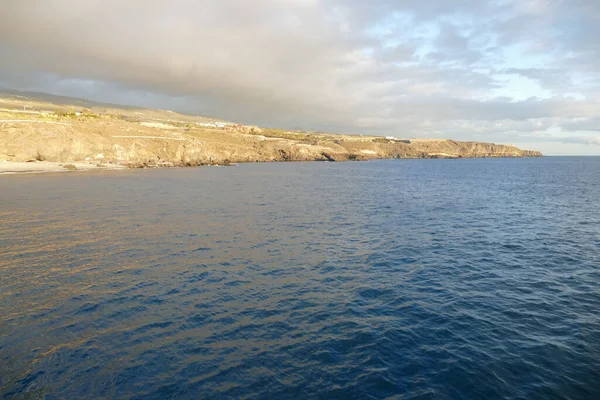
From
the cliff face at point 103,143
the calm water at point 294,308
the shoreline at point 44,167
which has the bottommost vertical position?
the shoreline at point 44,167

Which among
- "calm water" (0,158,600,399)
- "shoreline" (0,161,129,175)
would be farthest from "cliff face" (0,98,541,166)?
"calm water" (0,158,600,399)

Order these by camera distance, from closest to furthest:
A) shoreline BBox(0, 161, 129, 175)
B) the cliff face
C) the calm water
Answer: the calm water
shoreline BBox(0, 161, 129, 175)
the cliff face

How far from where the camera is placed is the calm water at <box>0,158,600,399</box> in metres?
13.0

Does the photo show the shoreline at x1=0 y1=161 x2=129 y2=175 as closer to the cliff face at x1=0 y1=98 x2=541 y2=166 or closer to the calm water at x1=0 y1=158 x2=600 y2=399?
the cliff face at x1=0 y1=98 x2=541 y2=166

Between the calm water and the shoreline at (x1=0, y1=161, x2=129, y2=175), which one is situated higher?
the calm water

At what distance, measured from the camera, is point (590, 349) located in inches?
599

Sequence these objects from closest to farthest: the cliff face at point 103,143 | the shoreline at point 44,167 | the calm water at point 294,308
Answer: the calm water at point 294,308, the shoreline at point 44,167, the cliff face at point 103,143

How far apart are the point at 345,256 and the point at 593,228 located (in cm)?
3260

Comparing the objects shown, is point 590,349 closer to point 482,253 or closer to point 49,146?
point 482,253

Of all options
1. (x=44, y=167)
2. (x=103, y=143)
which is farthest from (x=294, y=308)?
(x=103, y=143)

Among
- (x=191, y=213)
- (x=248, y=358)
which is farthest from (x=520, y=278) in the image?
(x=191, y=213)

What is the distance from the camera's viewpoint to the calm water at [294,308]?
13039 millimetres

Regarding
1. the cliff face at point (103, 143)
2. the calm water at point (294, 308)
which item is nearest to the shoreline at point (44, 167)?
the cliff face at point (103, 143)

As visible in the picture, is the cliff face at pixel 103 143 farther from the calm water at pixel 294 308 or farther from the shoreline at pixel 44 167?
the calm water at pixel 294 308
